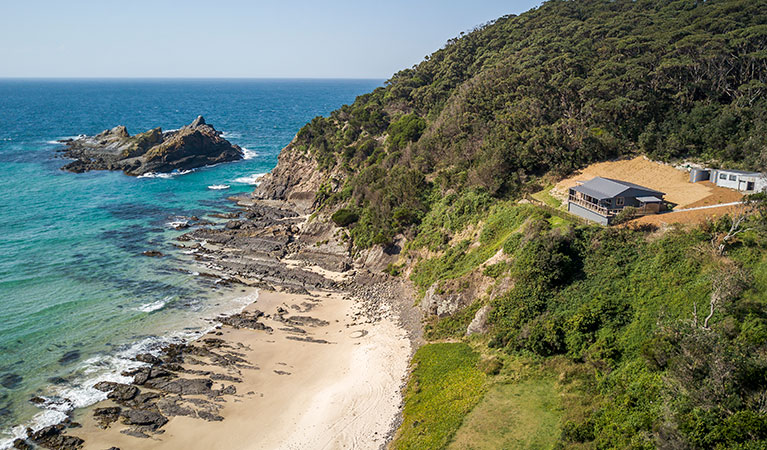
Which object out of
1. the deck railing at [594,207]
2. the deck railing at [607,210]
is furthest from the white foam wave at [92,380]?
the deck railing at [607,210]

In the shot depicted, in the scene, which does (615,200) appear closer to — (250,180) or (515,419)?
(515,419)

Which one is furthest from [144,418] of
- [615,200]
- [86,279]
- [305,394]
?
[615,200]

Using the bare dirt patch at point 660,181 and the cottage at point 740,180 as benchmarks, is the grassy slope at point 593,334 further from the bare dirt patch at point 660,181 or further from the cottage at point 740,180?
the cottage at point 740,180

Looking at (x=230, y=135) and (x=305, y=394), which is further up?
(x=230, y=135)

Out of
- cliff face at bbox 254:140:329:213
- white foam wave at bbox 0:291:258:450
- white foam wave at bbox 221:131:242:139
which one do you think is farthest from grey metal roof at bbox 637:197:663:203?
white foam wave at bbox 221:131:242:139

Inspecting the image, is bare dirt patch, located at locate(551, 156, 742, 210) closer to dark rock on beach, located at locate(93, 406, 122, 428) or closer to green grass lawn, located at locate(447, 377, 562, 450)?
green grass lawn, located at locate(447, 377, 562, 450)
